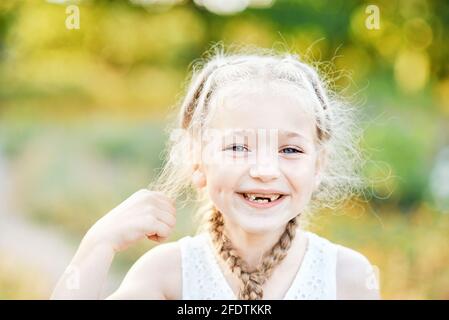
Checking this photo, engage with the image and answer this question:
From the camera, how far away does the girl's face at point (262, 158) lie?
53.8 inches

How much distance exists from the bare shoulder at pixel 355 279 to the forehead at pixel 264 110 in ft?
1.23

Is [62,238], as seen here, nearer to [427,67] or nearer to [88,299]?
[88,299]

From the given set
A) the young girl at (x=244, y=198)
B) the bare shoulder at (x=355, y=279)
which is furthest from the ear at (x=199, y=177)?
the bare shoulder at (x=355, y=279)

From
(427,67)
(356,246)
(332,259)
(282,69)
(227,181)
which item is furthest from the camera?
(427,67)

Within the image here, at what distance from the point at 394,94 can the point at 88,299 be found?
227 cm

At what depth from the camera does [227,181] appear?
1.38 meters

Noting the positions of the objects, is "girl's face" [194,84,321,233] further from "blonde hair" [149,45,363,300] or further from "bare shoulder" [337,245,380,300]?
"bare shoulder" [337,245,380,300]

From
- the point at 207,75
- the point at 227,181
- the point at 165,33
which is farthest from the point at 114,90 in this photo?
the point at 227,181

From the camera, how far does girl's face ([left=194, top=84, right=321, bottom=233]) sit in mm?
1366

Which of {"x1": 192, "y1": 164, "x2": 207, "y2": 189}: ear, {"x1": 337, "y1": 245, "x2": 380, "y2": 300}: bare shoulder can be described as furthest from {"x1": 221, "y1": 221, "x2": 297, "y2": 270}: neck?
{"x1": 337, "y1": 245, "x2": 380, "y2": 300}: bare shoulder

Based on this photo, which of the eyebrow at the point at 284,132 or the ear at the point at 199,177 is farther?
the ear at the point at 199,177

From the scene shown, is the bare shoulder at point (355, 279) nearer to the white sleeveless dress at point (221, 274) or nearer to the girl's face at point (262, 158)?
the white sleeveless dress at point (221, 274)

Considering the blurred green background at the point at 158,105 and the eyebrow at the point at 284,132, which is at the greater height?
the blurred green background at the point at 158,105

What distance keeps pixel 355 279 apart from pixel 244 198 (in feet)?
1.40
